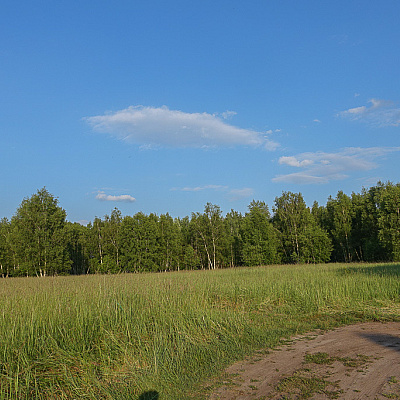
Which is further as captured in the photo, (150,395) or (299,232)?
(299,232)

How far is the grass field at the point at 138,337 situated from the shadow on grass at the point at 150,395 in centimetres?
1

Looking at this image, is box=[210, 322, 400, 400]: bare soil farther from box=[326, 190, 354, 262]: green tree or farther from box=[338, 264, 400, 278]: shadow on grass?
box=[326, 190, 354, 262]: green tree

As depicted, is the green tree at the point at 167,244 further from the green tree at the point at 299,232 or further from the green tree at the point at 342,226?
the green tree at the point at 342,226

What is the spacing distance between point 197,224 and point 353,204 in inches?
940

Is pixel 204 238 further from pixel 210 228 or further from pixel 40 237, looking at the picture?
pixel 40 237

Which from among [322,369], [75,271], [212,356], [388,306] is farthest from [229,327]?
[75,271]

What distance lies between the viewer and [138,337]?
607 cm

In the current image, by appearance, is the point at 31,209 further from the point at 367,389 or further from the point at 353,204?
the point at 353,204

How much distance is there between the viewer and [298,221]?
4722 centimetres

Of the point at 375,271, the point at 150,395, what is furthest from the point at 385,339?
the point at 375,271

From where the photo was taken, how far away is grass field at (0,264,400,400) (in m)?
4.66

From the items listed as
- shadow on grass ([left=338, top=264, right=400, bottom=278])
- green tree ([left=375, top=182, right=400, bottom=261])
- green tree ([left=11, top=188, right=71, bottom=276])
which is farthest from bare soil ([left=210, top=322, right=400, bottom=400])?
green tree ([left=375, top=182, right=400, bottom=261])

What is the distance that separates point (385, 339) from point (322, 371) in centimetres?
264

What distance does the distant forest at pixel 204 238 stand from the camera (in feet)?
114
